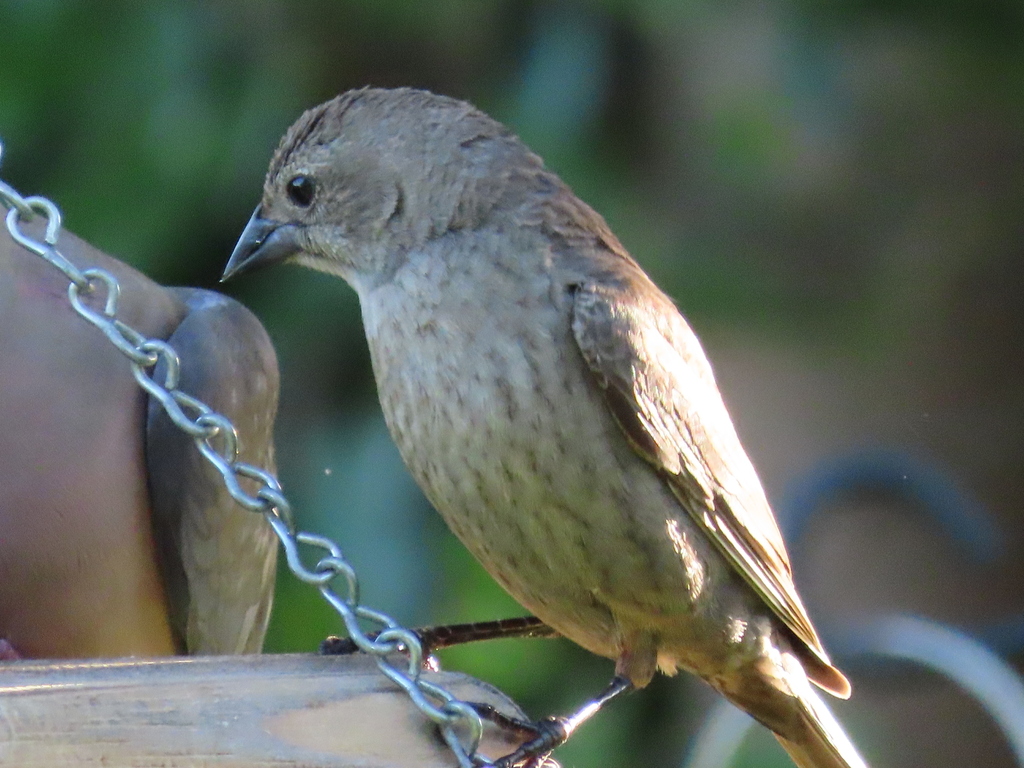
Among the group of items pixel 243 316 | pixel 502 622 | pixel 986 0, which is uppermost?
pixel 986 0

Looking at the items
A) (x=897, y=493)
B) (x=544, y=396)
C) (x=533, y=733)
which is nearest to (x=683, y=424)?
(x=544, y=396)

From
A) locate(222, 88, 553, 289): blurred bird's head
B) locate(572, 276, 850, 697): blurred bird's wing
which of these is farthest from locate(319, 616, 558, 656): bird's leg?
locate(222, 88, 553, 289): blurred bird's head

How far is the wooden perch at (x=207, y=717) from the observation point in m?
1.17

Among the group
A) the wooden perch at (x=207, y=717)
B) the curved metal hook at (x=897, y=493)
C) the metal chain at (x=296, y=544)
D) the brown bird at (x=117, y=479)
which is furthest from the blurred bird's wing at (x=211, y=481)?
the curved metal hook at (x=897, y=493)

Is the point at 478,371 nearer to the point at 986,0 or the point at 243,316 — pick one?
the point at 243,316

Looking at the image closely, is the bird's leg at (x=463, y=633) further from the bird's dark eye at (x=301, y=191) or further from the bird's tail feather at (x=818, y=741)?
the bird's dark eye at (x=301, y=191)

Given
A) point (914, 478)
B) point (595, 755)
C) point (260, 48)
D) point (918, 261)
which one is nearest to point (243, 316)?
point (260, 48)

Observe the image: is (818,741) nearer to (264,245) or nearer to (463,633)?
(463,633)

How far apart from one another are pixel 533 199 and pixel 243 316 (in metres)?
0.58

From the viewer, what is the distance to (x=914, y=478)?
9.70 feet

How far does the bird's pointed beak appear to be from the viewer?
185 centimetres

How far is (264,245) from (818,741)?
41.3 inches

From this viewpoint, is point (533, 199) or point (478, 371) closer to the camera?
point (478, 371)

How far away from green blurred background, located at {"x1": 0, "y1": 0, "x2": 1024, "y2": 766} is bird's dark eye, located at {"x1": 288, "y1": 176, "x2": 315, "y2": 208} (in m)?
0.74
